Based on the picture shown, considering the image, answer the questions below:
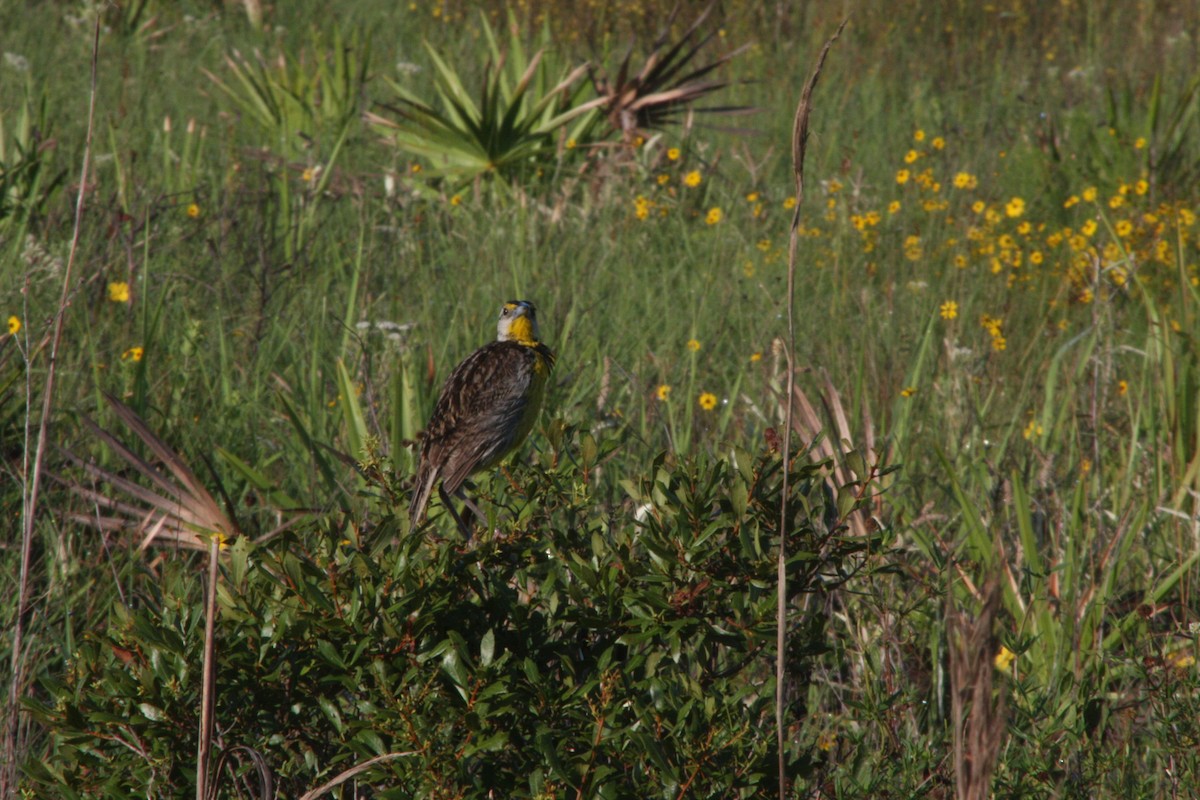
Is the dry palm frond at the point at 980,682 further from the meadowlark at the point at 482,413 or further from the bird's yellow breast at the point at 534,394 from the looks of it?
the bird's yellow breast at the point at 534,394

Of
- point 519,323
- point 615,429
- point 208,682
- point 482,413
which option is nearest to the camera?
point 208,682

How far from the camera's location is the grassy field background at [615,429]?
208 centimetres

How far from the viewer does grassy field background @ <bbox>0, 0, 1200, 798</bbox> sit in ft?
6.81

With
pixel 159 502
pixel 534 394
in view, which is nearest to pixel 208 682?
pixel 159 502

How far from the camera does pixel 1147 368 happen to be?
166 inches

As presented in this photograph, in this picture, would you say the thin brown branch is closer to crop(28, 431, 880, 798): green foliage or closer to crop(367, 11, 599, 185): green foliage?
crop(28, 431, 880, 798): green foliage

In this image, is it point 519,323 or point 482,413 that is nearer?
point 482,413

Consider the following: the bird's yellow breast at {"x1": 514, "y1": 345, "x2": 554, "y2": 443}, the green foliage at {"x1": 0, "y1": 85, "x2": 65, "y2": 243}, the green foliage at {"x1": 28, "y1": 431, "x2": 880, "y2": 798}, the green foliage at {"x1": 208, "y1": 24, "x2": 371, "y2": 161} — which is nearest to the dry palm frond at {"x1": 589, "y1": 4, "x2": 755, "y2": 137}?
the green foliage at {"x1": 208, "y1": 24, "x2": 371, "y2": 161}

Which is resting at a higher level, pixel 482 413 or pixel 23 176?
pixel 23 176

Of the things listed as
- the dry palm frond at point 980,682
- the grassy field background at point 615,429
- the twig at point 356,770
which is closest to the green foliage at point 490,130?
the grassy field background at point 615,429

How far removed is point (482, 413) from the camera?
3.32 meters

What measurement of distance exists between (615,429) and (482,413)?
602 mm

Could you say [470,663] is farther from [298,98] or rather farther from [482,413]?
[298,98]

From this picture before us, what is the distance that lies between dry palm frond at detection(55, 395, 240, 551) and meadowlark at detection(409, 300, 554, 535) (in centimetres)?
48
